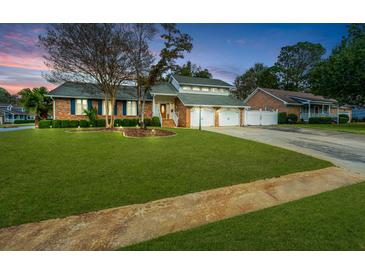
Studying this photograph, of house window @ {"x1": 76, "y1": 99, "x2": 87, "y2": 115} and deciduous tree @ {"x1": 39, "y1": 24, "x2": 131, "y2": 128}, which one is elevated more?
deciduous tree @ {"x1": 39, "y1": 24, "x2": 131, "y2": 128}

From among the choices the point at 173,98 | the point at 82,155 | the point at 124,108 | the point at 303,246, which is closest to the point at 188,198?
the point at 303,246

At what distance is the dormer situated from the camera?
23.4 meters

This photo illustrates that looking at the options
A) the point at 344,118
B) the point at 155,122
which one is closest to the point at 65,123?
the point at 155,122

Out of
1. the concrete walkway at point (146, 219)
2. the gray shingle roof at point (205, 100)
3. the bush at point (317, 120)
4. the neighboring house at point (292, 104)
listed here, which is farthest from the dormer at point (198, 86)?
the concrete walkway at point (146, 219)

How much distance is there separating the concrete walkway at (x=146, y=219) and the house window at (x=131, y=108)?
1750cm

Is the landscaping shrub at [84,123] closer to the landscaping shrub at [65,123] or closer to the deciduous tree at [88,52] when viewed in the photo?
the landscaping shrub at [65,123]

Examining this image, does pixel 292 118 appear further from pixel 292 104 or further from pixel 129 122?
pixel 129 122

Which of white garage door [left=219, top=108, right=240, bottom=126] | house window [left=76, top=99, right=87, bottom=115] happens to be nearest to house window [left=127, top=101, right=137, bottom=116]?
house window [left=76, top=99, right=87, bottom=115]

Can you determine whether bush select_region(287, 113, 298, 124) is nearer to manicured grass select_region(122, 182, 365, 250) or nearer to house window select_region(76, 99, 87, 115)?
house window select_region(76, 99, 87, 115)

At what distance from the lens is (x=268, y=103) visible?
28.7 m

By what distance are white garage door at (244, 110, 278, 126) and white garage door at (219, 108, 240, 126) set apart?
53.4 inches

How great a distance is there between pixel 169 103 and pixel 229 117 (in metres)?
7.03

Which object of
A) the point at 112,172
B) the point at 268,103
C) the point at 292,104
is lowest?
the point at 112,172

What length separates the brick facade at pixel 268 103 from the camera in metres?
27.0
